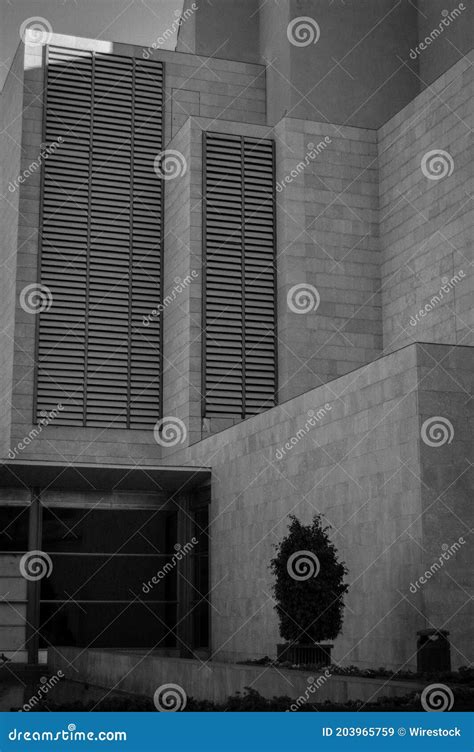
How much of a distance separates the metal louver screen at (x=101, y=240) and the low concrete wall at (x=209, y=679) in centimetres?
857

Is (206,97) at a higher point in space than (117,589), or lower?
higher

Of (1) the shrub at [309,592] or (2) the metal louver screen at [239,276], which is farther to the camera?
(2) the metal louver screen at [239,276]

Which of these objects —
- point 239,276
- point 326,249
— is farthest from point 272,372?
point 326,249

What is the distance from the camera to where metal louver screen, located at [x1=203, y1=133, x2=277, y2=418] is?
29.1 meters

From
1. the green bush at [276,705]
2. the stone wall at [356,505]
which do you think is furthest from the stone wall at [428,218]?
the green bush at [276,705]

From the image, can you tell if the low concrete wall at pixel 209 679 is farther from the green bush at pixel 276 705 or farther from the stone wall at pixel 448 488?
the stone wall at pixel 448 488

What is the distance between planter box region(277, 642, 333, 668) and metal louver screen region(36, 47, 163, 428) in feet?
44.6

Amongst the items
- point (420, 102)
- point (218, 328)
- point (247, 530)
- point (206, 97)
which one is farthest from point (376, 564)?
point (206, 97)

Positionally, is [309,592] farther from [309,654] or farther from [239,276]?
[239,276]

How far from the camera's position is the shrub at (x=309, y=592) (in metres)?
17.6

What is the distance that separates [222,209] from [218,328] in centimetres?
341

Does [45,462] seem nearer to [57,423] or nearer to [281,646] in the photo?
[57,423]

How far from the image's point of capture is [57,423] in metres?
29.7

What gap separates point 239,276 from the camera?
29.9 meters
